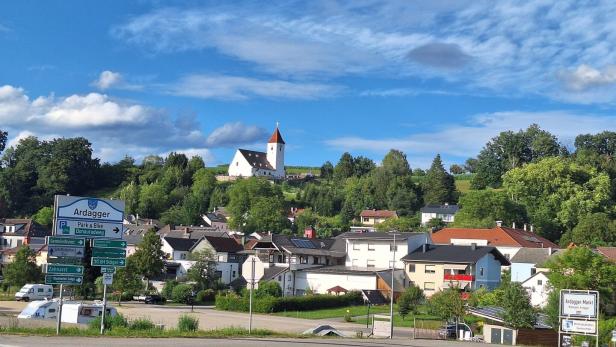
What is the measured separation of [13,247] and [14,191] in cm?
5156

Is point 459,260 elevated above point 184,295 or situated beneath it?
elevated above

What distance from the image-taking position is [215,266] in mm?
76000

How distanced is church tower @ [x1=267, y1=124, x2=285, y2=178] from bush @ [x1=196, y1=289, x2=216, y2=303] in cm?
11550

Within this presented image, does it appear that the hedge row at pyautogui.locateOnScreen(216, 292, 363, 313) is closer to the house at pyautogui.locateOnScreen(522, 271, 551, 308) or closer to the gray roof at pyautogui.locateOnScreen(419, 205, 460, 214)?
the house at pyautogui.locateOnScreen(522, 271, 551, 308)

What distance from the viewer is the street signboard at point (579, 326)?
26.0 metres

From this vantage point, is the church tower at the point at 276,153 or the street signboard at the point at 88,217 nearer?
the street signboard at the point at 88,217

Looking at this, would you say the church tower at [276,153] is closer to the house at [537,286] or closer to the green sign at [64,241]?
the house at [537,286]

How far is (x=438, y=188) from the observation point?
13000 centimetres

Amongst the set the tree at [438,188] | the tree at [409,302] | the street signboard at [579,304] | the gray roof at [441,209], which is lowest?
the tree at [409,302]

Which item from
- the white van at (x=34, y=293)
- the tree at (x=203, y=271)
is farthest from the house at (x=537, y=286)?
the white van at (x=34, y=293)

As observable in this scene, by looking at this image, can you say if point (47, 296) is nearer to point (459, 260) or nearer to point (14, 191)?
point (459, 260)

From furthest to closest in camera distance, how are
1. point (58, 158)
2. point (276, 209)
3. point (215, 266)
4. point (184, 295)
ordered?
point (58, 158) < point (276, 209) < point (215, 266) < point (184, 295)

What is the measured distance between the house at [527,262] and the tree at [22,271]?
149ft

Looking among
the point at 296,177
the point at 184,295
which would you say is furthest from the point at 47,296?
the point at 296,177
